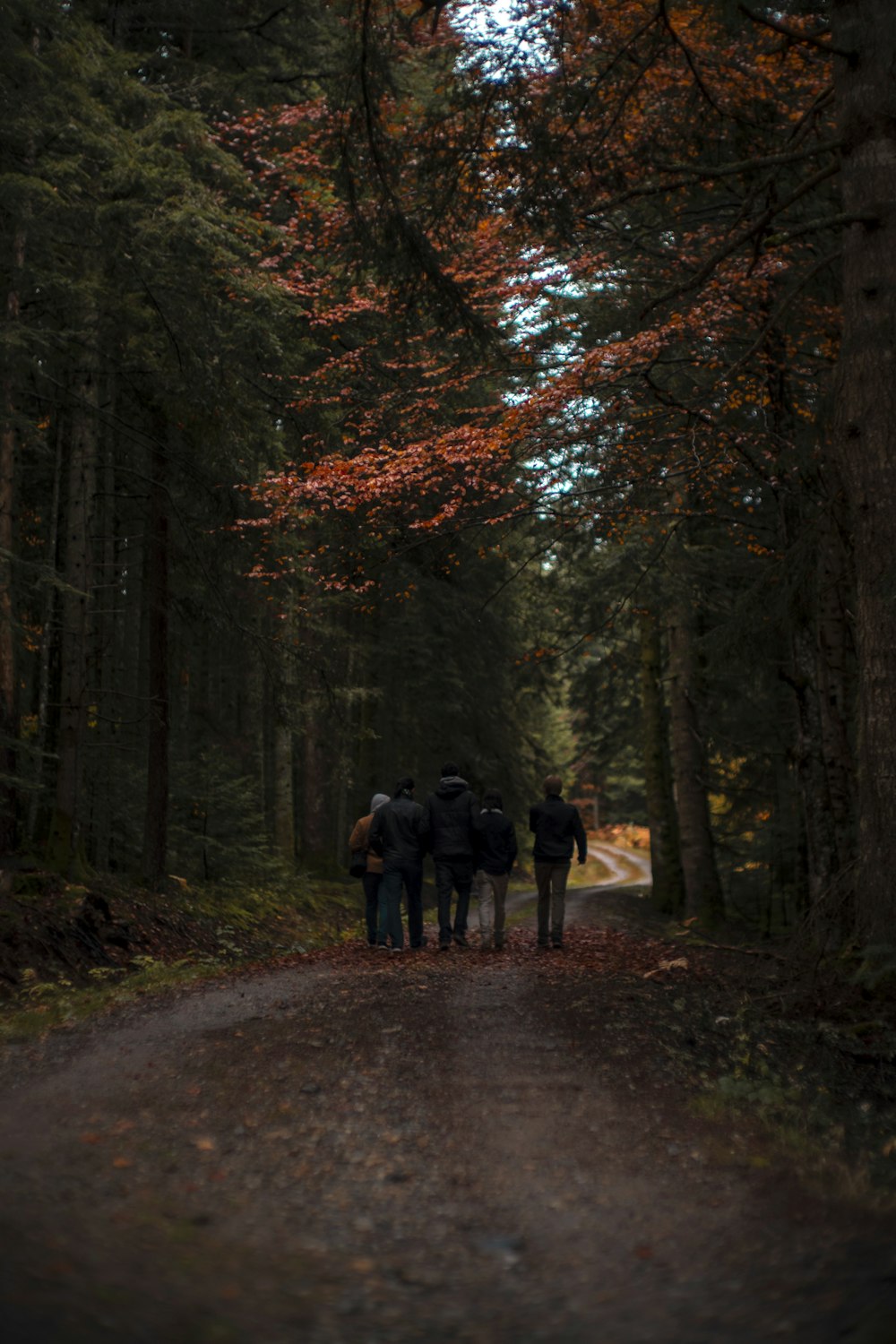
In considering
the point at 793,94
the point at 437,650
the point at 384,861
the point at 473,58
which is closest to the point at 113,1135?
the point at 384,861

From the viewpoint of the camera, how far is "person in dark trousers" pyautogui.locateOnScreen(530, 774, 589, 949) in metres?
13.0

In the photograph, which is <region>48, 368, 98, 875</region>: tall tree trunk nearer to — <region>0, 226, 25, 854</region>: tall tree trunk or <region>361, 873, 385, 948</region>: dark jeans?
<region>0, 226, 25, 854</region>: tall tree trunk

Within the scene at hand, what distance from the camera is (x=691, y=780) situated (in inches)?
776

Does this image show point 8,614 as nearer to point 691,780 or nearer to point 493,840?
point 493,840

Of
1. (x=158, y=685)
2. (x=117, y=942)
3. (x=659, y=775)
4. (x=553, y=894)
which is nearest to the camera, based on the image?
(x=117, y=942)

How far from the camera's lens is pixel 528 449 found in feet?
35.5

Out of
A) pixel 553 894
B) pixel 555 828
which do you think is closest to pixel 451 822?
pixel 555 828

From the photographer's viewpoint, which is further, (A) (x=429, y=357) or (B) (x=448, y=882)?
(A) (x=429, y=357)

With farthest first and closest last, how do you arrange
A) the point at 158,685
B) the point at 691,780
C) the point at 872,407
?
1. the point at 691,780
2. the point at 158,685
3. the point at 872,407

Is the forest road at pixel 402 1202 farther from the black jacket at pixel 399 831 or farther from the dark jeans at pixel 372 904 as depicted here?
the dark jeans at pixel 372 904

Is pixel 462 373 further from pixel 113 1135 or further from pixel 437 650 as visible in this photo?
pixel 437 650

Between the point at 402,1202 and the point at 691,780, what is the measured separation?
16.0 metres

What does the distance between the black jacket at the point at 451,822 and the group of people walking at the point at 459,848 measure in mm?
11

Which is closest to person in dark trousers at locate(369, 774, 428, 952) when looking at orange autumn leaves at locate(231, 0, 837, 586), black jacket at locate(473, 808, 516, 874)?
black jacket at locate(473, 808, 516, 874)
